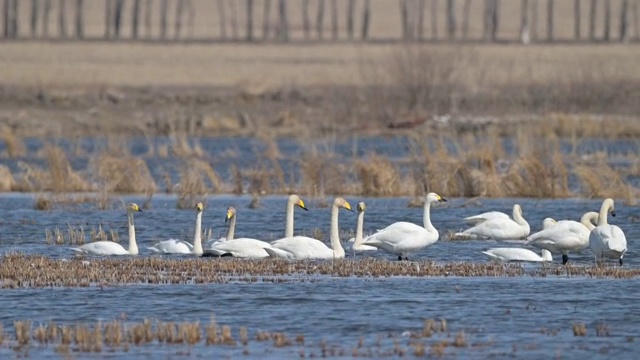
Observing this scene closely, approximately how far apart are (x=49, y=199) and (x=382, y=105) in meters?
23.3

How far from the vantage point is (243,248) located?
1659 cm

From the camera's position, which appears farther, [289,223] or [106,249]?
[289,223]

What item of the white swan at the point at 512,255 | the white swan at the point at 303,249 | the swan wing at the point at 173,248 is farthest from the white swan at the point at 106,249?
the white swan at the point at 512,255

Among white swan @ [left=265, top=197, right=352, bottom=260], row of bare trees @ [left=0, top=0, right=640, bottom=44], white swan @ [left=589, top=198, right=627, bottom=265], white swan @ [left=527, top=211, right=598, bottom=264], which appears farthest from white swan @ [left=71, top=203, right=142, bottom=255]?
row of bare trees @ [left=0, top=0, right=640, bottom=44]

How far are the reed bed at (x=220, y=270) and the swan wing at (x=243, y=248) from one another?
0.77 feet

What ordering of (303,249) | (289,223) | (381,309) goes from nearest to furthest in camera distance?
(381,309), (303,249), (289,223)

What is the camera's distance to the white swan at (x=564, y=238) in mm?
16703

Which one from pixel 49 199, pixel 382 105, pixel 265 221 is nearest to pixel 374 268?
pixel 265 221

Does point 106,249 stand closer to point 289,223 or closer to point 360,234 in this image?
point 289,223

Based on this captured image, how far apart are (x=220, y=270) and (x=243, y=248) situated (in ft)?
4.06

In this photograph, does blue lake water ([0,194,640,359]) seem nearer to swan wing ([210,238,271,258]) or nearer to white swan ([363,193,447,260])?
white swan ([363,193,447,260])

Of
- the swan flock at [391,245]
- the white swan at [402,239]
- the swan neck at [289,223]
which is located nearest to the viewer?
the swan flock at [391,245]

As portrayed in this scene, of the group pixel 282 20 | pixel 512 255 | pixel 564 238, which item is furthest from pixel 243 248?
pixel 282 20

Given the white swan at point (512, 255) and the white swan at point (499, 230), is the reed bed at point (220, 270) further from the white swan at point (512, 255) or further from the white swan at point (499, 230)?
the white swan at point (499, 230)
